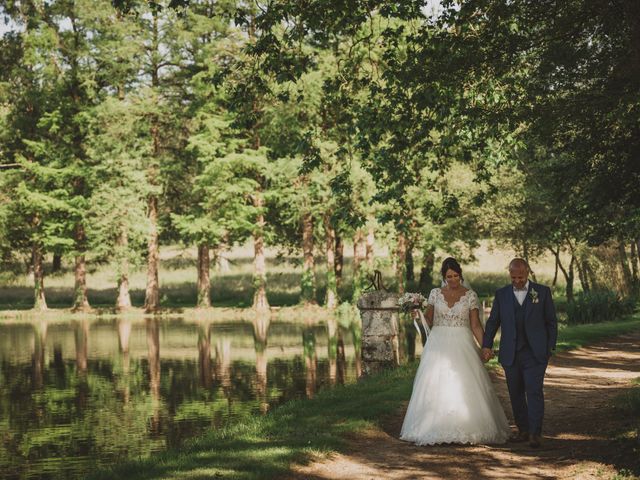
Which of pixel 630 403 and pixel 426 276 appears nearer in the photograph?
pixel 630 403

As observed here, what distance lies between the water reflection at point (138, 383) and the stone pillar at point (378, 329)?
1623 mm

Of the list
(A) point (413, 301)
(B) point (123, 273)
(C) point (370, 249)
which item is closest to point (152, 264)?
(B) point (123, 273)

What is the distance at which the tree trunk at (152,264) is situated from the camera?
52.0m

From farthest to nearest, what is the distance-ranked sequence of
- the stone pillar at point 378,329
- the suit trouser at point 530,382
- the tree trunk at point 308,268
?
the tree trunk at point 308,268 < the stone pillar at point 378,329 < the suit trouser at point 530,382

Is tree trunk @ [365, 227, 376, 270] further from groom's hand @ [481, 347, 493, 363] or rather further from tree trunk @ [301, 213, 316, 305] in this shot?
groom's hand @ [481, 347, 493, 363]

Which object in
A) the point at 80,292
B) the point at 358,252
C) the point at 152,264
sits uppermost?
the point at 152,264

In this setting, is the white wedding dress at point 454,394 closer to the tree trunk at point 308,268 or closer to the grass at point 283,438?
the grass at point 283,438

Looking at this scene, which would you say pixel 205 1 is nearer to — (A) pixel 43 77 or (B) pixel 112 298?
(A) pixel 43 77

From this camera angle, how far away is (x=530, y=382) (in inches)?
414

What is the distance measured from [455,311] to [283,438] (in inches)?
112

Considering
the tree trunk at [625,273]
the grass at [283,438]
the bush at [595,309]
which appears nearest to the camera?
the grass at [283,438]

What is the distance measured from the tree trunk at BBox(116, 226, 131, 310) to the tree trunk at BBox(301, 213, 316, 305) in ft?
35.0

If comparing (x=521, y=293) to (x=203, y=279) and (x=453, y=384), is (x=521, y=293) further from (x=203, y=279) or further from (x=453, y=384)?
(x=203, y=279)

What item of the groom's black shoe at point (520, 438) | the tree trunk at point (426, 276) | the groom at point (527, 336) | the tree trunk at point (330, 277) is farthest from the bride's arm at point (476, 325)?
the tree trunk at point (426, 276)
